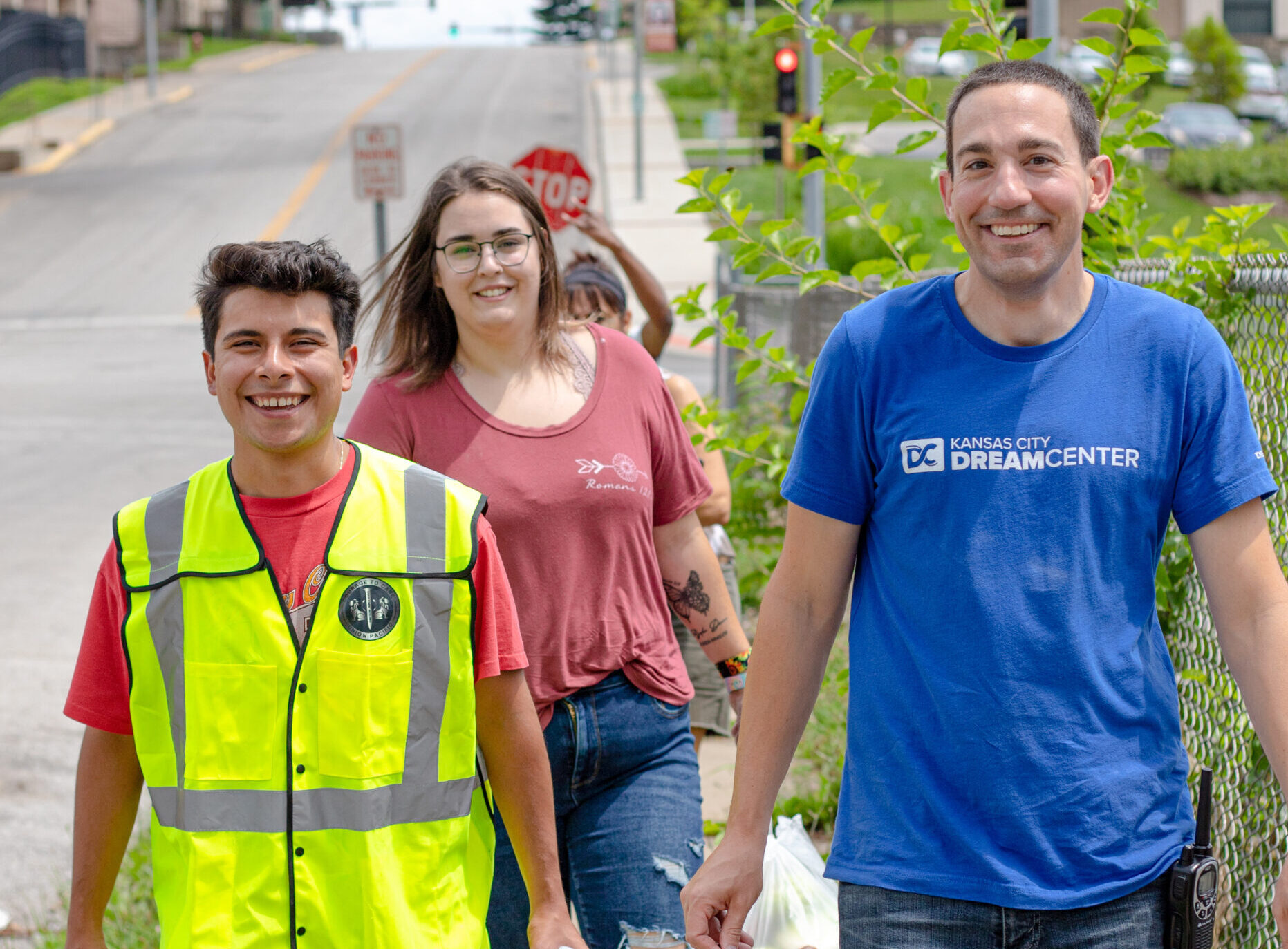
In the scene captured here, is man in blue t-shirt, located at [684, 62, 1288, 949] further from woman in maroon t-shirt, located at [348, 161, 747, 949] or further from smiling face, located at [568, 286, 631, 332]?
smiling face, located at [568, 286, 631, 332]

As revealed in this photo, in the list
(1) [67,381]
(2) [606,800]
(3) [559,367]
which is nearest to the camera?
(2) [606,800]

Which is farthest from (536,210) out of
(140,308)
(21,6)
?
(21,6)

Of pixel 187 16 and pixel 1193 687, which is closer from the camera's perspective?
pixel 1193 687

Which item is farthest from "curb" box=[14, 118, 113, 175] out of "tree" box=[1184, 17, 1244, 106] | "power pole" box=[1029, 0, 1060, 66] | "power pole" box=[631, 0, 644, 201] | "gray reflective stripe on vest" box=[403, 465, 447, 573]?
"gray reflective stripe on vest" box=[403, 465, 447, 573]

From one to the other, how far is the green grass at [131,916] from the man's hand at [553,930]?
5.91 ft

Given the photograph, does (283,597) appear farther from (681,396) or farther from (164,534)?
(681,396)

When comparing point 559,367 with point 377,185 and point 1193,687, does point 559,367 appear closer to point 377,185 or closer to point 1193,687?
point 1193,687

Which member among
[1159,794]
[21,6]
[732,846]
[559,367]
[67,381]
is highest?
[21,6]

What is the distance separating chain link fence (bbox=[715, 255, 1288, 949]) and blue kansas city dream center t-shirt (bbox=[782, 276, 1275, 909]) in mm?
911

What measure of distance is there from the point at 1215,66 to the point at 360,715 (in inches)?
1978

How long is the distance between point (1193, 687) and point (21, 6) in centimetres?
5628

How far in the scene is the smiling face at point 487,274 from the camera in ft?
11.0

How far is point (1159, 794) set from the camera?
7.18 feet

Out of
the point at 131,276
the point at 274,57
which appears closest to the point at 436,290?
the point at 131,276
